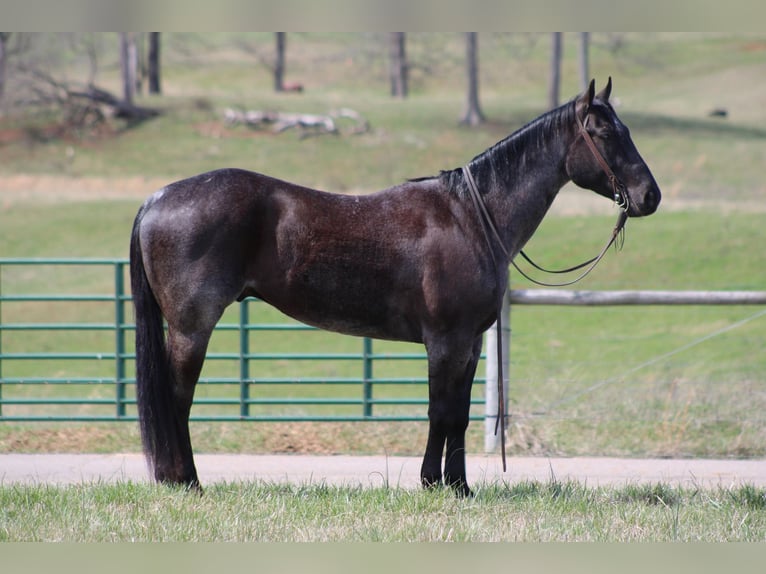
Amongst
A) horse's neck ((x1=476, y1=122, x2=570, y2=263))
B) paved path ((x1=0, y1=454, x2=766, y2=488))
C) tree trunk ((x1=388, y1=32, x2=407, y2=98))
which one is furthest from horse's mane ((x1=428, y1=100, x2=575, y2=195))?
tree trunk ((x1=388, y1=32, x2=407, y2=98))

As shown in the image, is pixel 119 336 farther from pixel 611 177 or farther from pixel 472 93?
pixel 472 93

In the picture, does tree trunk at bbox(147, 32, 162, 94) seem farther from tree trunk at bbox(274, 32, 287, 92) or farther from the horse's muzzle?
the horse's muzzle

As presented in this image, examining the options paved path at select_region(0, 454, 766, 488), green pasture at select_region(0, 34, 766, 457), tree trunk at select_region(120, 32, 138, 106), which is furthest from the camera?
tree trunk at select_region(120, 32, 138, 106)

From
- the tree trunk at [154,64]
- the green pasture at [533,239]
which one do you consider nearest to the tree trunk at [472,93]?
the green pasture at [533,239]

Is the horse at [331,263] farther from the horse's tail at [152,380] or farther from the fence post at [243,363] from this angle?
the fence post at [243,363]

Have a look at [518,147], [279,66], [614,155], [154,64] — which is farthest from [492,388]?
[279,66]

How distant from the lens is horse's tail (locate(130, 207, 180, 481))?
19.6 ft

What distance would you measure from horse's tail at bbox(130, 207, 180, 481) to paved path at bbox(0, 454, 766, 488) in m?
0.56

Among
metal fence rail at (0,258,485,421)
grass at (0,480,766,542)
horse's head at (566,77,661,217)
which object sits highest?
horse's head at (566,77,661,217)

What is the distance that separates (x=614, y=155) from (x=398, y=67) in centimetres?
4414

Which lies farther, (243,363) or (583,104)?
(243,363)

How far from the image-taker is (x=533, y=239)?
2191cm

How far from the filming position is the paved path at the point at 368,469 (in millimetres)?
6957

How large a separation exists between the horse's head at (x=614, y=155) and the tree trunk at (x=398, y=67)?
42695 millimetres
